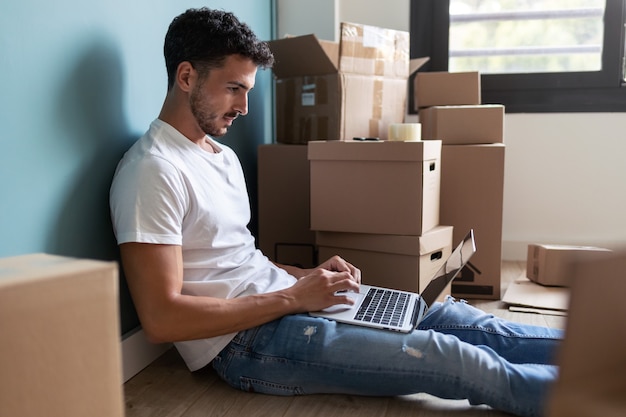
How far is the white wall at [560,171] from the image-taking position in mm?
2879

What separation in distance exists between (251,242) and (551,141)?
1850mm

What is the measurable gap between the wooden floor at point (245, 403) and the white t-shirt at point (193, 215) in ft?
0.23

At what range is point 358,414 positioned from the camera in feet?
4.43

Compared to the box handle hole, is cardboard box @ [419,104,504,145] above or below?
above

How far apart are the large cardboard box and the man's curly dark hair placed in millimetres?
627

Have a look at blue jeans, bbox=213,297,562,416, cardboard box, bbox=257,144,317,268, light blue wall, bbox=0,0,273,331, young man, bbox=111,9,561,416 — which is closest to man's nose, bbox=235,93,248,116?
young man, bbox=111,9,561,416

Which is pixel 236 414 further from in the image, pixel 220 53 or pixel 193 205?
pixel 220 53

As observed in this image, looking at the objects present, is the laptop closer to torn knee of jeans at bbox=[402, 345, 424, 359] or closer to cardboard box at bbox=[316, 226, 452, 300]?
torn knee of jeans at bbox=[402, 345, 424, 359]

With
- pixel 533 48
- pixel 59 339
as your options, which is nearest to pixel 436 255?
pixel 533 48

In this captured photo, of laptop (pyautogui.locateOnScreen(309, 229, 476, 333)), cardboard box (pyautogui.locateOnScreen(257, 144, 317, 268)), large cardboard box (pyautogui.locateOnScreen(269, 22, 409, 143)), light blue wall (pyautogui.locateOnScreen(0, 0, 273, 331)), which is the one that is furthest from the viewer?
cardboard box (pyautogui.locateOnScreen(257, 144, 317, 268))

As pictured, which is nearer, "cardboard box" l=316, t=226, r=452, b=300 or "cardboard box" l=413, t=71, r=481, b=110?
"cardboard box" l=316, t=226, r=452, b=300

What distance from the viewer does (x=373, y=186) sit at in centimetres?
192

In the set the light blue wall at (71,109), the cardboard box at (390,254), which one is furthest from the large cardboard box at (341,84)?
the light blue wall at (71,109)

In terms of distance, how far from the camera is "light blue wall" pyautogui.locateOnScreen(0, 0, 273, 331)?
3.76ft
